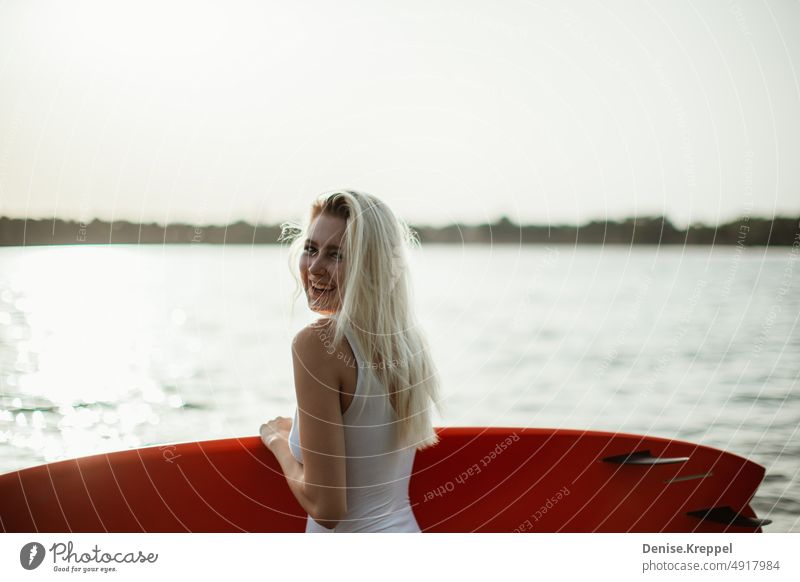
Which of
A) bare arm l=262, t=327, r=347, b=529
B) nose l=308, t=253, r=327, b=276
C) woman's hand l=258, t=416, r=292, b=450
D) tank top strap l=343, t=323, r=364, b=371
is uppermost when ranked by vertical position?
nose l=308, t=253, r=327, b=276

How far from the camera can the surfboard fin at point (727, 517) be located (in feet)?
4.69

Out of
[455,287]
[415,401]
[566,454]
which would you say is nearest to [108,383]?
[566,454]

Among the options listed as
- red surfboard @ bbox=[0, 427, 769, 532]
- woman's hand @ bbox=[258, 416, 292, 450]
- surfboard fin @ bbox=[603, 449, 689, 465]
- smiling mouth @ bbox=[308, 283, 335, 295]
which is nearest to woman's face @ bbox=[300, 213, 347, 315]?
smiling mouth @ bbox=[308, 283, 335, 295]

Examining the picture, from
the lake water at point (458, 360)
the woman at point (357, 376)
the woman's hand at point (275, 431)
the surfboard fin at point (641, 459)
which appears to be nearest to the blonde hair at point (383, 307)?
the woman at point (357, 376)

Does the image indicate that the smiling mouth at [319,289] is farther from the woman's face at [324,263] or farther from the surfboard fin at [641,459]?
the surfboard fin at [641,459]

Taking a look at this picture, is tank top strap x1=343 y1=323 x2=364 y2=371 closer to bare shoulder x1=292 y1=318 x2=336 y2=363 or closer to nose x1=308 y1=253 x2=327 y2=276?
bare shoulder x1=292 y1=318 x2=336 y2=363

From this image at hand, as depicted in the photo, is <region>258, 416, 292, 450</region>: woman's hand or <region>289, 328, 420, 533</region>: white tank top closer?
<region>289, 328, 420, 533</region>: white tank top

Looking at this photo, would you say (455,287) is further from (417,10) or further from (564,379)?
(417,10)

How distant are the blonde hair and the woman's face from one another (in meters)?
0.01

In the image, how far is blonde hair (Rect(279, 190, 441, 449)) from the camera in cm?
112

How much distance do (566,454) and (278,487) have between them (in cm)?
66
